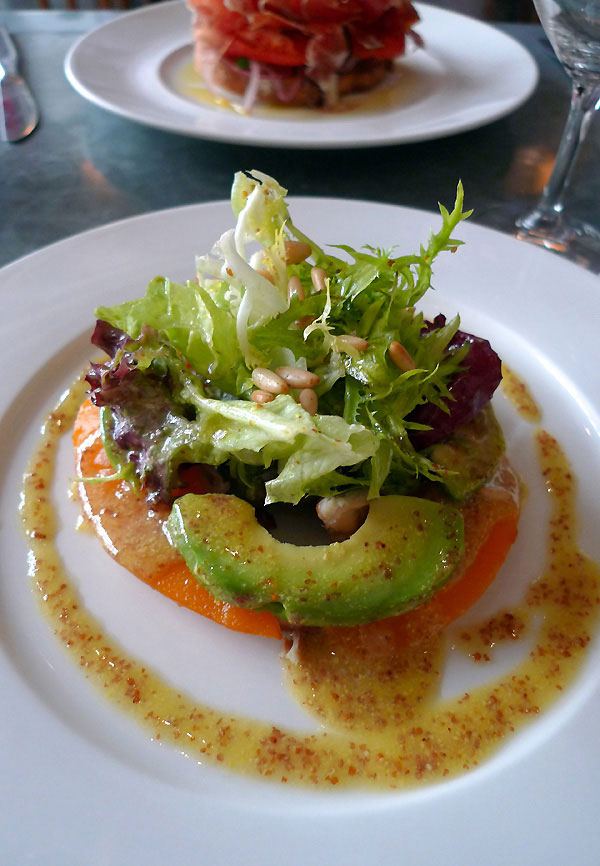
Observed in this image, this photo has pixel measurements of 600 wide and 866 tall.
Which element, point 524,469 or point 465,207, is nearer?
point 524,469

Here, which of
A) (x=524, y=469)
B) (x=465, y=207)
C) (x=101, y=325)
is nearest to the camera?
(x=101, y=325)

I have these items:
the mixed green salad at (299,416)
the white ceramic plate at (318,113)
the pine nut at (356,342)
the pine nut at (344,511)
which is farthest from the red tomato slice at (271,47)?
the pine nut at (344,511)

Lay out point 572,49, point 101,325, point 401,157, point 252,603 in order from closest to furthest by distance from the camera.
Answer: point 252,603 < point 101,325 < point 572,49 < point 401,157

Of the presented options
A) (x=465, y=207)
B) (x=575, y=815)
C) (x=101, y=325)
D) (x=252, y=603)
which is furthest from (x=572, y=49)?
(x=575, y=815)

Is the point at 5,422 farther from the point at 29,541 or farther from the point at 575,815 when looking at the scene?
the point at 575,815

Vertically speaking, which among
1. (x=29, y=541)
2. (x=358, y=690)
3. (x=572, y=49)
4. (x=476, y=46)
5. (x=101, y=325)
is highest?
(x=572, y=49)

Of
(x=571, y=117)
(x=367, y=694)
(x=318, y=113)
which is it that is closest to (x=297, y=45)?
(x=318, y=113)

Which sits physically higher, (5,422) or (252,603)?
(252,603)

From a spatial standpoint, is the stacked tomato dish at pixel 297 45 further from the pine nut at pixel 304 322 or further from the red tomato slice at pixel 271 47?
the pine nut at pixel 304 322
